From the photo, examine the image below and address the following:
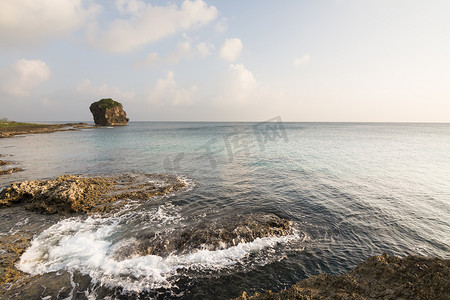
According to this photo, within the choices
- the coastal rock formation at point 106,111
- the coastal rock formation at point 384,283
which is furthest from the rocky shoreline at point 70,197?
the coastal rock formation at point 106,111

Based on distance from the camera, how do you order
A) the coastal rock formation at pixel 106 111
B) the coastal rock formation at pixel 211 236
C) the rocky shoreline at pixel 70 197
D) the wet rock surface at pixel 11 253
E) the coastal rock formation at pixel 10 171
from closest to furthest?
the wet rock surface at pixel 11 253, the coastal rock formation at pixel 211 236, the rocky shoreline at pixel 70 197, the coastal rock formation at pixel 10 171, the coastal rock formation at pixel 106 111

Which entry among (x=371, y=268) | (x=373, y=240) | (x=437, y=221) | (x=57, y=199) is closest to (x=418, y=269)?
(x=371, y=268)

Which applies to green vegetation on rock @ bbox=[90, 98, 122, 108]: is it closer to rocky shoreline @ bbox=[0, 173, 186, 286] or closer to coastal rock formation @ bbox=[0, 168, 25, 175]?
coastal rock formation @ bbox=[0, 168, 25, 175]

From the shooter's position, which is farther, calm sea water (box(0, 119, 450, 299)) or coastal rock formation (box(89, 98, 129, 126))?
coastal rock formation (box(89, 98, 129, 126))

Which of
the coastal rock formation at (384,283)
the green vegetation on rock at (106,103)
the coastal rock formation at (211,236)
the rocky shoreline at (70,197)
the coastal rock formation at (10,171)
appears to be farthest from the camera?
the green vegetation on rock at (106,103)

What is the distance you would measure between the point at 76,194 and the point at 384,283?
17.4 m

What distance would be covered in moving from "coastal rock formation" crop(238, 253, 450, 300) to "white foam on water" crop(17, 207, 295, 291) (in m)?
3.28

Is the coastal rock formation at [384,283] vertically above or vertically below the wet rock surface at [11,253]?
above

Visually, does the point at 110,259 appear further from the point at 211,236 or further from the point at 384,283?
the point at 384,283

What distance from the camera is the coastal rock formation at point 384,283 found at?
4816 mm

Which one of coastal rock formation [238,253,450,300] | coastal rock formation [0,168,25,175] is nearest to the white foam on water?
coastal rock formation [238,253,450,300]

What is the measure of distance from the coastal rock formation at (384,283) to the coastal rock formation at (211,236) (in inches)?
158

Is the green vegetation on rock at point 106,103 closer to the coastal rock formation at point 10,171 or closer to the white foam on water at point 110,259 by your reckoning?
the coastal rock formation at point 10,171

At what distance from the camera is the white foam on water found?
7238mm
